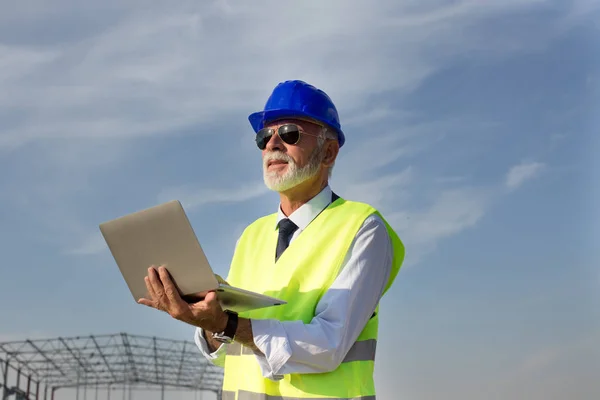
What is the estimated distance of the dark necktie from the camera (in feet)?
12.0

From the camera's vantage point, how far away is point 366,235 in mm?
3396

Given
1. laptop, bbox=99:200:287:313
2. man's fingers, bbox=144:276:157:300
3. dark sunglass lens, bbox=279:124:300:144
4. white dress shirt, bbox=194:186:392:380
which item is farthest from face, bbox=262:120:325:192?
man's fingers, bbox=144:276:157:300

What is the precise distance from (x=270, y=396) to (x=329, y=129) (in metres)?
1.35

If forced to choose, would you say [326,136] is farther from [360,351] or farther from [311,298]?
[360,351]

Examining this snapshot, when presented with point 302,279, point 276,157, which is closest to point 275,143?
point 276,157

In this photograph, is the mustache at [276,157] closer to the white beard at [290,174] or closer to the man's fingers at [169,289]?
the white beard at [290,174]

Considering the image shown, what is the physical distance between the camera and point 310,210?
3688 millimetres

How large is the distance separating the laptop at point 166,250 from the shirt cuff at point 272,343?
0.10 metres

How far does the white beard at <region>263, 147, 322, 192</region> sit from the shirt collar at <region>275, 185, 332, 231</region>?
4.6 inches

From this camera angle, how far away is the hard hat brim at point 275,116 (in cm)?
368

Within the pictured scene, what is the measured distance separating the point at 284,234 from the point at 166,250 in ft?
2.87

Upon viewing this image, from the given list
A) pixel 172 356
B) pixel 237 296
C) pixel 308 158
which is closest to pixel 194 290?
pixel 237 296

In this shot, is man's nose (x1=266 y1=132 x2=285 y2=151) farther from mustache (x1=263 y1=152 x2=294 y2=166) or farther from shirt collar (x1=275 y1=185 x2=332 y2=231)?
shirt collar (x1=275 y1=185 x2=332 y2=231)

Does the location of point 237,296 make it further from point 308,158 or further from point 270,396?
point 308,158
